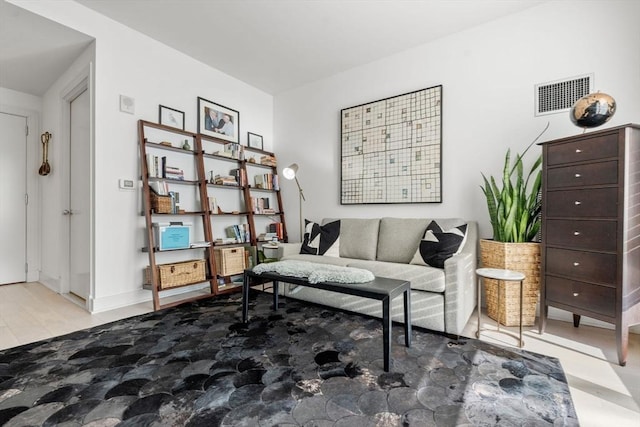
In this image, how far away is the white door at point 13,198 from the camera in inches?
153

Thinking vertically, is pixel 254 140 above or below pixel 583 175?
above

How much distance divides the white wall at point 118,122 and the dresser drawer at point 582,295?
3.71 m

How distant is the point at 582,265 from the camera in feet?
6.57

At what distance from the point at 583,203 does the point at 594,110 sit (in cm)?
64

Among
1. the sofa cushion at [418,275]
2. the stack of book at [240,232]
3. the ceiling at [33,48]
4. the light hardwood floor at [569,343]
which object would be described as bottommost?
the light hardwood floor at [569,343]

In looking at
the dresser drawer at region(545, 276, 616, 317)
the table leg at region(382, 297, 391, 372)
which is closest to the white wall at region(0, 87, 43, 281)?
the table leg at region(382, 297, 391, 372)

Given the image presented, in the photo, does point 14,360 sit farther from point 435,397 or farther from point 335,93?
point 335,93

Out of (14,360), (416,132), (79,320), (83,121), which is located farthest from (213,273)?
(416,132)

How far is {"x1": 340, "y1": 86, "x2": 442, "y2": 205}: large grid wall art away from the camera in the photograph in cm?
315

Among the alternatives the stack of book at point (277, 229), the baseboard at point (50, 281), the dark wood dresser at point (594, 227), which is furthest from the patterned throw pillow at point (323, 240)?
the baseboard at point (50, 281)

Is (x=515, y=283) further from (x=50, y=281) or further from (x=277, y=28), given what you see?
(x=50, y=281)

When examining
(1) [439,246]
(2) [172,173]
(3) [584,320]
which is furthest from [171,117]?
(3) [584,320]

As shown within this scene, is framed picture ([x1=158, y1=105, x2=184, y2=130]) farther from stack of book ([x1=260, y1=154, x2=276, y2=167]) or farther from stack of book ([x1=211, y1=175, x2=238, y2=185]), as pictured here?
stack of book ([x1=260, y1=154, x2=276, y2=167])

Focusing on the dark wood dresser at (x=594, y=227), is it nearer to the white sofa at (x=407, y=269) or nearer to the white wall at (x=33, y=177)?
the white sofa at (x=407, y=269)
